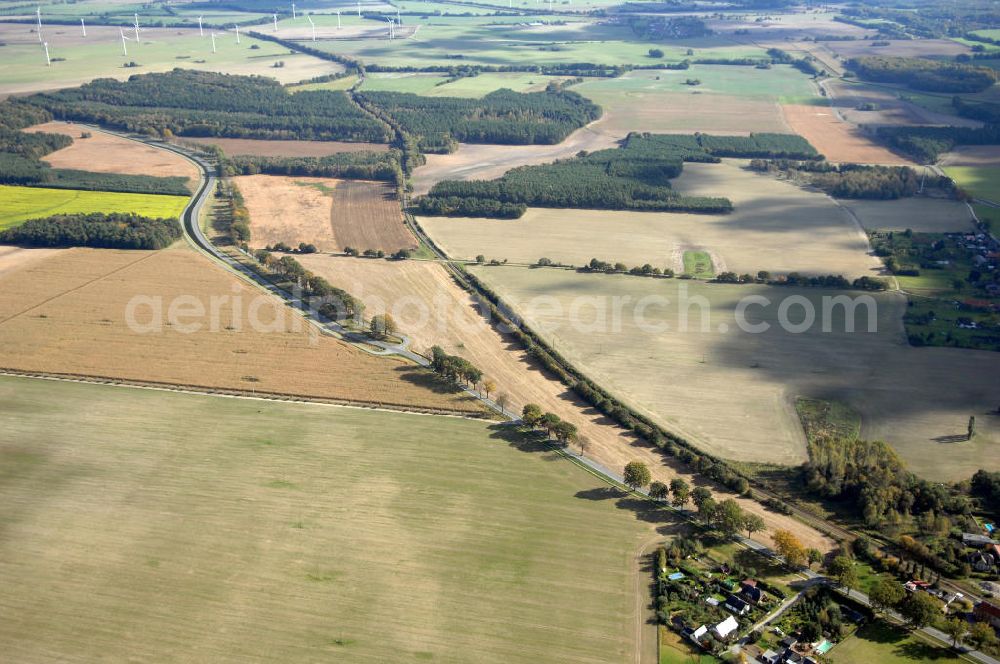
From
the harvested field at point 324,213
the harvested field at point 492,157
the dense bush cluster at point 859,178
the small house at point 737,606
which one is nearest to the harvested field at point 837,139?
the dense bush cluster at point 859,178

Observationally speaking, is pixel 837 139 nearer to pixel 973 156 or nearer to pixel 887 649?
pixel 973 156

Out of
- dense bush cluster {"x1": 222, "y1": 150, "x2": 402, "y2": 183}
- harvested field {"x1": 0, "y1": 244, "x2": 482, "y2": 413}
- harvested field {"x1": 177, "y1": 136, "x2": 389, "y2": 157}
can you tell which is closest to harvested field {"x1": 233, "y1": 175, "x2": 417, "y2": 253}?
dense bush cluster {"x1": 222, "y1": 150, "x2": 402, "y2": 183}

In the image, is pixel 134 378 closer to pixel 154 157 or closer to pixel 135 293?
pixel 135 293

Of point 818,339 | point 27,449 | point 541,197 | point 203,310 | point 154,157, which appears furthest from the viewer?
point 154,157

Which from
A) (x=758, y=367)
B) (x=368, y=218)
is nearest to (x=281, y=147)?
(x=368, y=218)

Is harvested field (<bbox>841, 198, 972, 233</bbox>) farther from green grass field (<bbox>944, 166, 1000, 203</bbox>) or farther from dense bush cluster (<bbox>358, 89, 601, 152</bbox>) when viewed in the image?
dense bush cluster (<bbox>358, 89, 601, 152</bbox>)

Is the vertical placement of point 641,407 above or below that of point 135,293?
below

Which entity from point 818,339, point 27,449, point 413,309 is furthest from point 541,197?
point 27,449

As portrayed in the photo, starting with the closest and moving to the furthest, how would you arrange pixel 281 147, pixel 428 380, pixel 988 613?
1. pixel 988 613
2. pixel 428 380
3. pixel 281 147
